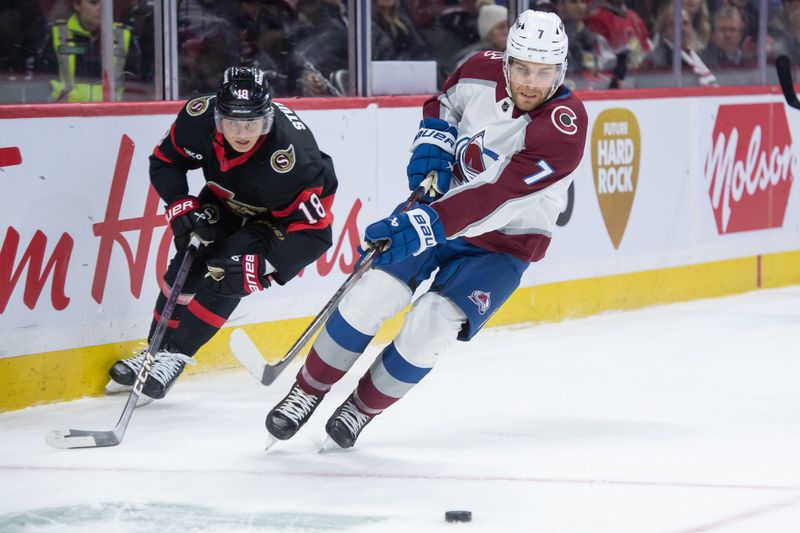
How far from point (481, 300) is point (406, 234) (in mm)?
367

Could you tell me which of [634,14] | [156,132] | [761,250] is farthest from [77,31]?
[761,250]

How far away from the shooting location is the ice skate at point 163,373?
4125 mm

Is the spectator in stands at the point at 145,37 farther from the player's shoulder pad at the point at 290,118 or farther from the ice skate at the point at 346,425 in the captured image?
the ice skate at the point at 346,425

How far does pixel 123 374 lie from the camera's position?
4.30m

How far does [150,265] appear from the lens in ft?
14.9

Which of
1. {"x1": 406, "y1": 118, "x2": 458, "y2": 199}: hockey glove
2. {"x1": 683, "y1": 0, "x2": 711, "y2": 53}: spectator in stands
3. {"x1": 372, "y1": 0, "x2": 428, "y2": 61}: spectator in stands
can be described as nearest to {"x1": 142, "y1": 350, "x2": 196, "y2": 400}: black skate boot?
{"x1": 406, "y1": 118, "x2": 458, "y2": 199}: hockey glove

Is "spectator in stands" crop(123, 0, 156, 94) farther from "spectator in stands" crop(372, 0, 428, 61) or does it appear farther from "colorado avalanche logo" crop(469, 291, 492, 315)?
"colorado avalanche logo" crop(469, 291, 492, 315)

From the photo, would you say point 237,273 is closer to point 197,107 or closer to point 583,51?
point 197,107

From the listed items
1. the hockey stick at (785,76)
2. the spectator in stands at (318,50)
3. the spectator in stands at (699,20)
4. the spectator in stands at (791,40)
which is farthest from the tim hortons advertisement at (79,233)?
the spectator in stands at (791,40)

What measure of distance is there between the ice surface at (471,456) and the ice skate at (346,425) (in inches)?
1.8

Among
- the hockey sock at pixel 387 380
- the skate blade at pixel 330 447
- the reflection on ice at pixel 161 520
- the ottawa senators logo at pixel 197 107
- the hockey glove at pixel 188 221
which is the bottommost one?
the skate blade at pixel 330 447

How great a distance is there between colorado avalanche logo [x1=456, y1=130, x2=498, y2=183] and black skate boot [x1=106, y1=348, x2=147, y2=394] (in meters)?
1.19

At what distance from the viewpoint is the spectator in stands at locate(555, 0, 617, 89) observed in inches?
247

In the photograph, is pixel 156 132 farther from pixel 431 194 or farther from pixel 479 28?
pixel 479 28
